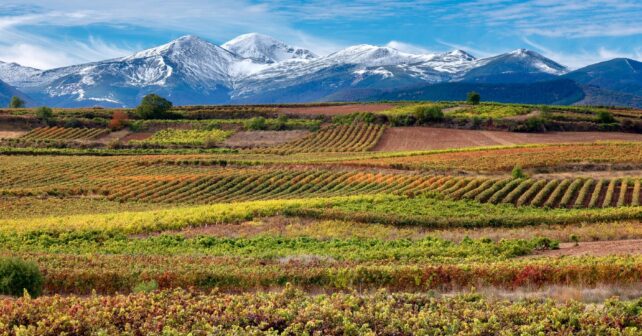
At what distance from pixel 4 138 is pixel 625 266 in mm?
109342

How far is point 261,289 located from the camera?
2077 centimetres

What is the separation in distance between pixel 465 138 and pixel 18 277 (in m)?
91.3

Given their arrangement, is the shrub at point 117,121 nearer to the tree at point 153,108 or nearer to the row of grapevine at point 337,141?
the tree at point 153,108

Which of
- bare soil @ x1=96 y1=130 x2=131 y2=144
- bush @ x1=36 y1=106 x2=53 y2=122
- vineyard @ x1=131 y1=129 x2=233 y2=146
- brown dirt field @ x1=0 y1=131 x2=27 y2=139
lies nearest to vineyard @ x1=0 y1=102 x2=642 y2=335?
vineyard @ x1=131 y1=129 x2=233 y2=146

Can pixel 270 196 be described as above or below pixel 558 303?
below

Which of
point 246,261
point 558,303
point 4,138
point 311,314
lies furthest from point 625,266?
point 4,138

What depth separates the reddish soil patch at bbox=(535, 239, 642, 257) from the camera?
2657 centimetres

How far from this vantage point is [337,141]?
107m

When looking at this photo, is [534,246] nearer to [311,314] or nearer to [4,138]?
[311,314]

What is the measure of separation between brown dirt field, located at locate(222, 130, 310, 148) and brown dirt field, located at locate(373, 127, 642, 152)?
15.8 metres

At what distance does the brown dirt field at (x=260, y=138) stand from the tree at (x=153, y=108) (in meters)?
25.6

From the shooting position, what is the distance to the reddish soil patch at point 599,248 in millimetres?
26567

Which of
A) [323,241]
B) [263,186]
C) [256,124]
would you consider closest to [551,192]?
[323,241]

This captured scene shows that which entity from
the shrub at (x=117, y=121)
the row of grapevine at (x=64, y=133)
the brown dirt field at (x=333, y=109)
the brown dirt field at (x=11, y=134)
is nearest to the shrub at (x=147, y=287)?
the row of grapevine at (x=64, y=133)
